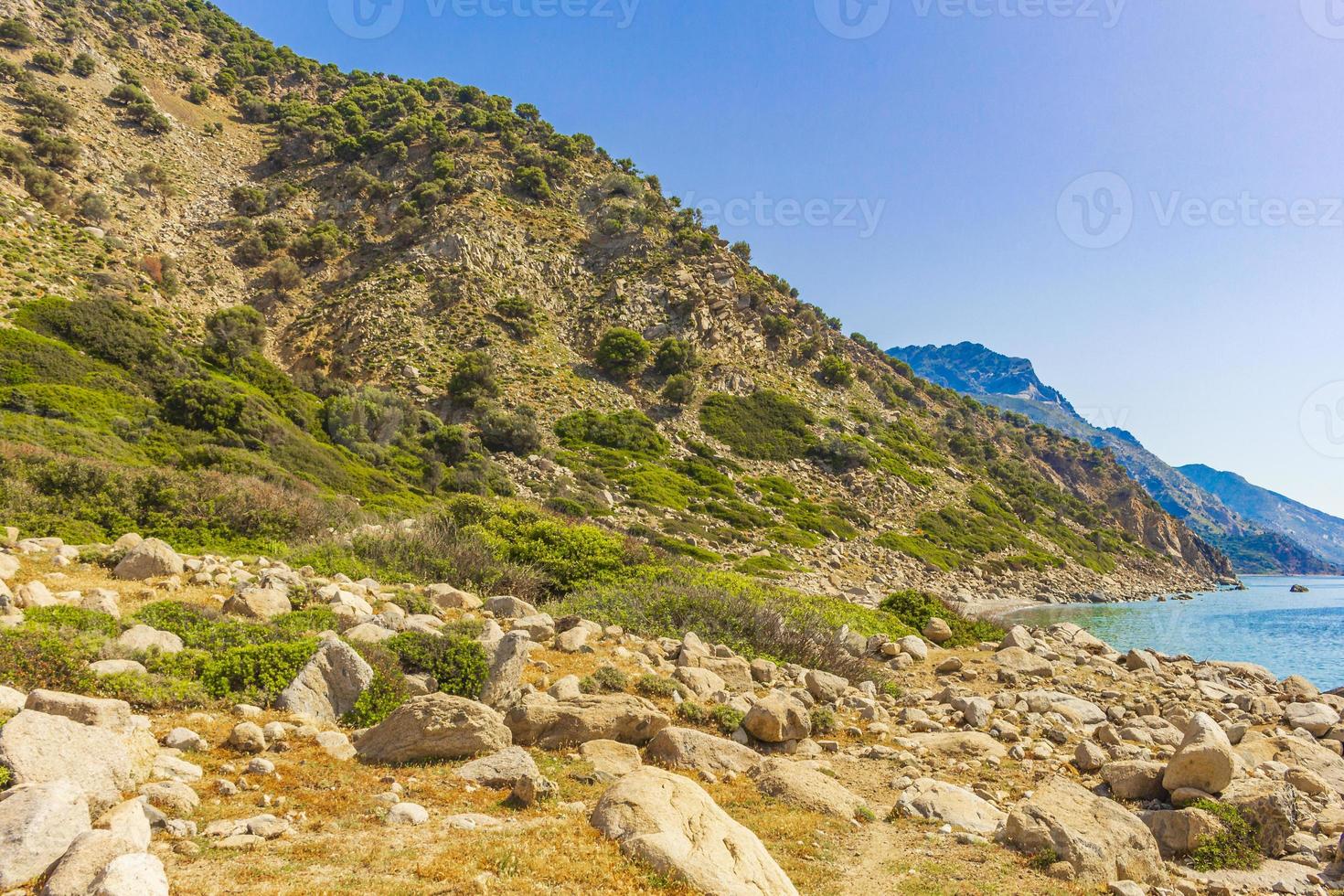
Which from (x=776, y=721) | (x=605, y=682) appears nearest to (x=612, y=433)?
(x=605, y=682)

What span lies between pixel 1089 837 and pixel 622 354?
49.5 m

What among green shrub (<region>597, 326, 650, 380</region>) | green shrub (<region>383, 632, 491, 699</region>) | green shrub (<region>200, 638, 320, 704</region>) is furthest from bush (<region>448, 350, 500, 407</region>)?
green shrub (<region>200, 638, 320, 704</region>)

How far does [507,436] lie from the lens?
42250 millimetres

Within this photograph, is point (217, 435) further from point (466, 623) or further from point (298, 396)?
point (466, 623)

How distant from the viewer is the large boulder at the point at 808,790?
687 centimetres

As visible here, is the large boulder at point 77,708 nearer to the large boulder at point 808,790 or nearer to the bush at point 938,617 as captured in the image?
the large boulder at point 808,790

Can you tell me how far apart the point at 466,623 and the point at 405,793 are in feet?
14.6

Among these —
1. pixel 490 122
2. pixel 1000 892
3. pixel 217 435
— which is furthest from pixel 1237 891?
pixel 490 122

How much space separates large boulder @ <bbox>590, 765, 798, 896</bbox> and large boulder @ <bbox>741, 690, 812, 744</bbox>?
338 centimetres

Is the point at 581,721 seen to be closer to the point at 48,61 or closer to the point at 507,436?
the point at 507,436

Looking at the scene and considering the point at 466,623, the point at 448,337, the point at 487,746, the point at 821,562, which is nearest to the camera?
the point at 487,746

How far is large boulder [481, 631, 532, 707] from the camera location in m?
8.31

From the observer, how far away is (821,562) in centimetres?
3934

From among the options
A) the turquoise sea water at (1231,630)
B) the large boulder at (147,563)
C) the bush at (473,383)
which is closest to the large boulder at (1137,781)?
the large boulder at (147,563)
